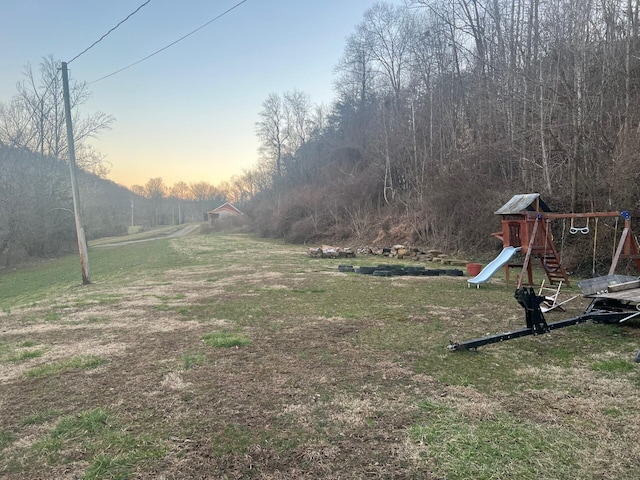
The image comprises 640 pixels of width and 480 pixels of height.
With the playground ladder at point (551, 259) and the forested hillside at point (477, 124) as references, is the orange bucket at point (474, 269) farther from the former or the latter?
the forested hillside at point (477, 124)

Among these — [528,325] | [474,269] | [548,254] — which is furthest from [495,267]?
[528,325]

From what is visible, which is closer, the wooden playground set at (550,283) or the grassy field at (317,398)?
the grassy field at (317,398)

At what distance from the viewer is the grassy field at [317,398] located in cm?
239

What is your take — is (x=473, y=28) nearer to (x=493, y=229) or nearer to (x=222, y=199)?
(x=493, y=229)

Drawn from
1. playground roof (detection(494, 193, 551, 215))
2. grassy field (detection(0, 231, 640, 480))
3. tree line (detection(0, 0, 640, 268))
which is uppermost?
tree line (detection(0, 0, 640, 268))

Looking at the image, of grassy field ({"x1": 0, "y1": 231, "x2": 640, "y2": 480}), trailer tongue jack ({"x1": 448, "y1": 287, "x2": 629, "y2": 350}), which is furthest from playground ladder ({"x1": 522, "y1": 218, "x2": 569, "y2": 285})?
trailer tongue jack ({"x1": 448, "y1": 287, "x2": 629, "y2": 350})

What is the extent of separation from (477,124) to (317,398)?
19.1 meters

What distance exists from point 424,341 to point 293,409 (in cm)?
238

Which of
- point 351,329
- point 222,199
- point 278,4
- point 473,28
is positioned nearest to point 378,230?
point 473,28

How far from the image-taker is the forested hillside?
36.5ft

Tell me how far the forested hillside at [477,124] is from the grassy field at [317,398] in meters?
8.16

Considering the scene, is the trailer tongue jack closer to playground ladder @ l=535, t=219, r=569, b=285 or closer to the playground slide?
the playground slide

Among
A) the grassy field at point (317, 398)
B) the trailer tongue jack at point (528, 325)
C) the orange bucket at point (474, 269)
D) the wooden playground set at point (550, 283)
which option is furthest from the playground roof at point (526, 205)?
the trailer tongue jack at point (528, 325)

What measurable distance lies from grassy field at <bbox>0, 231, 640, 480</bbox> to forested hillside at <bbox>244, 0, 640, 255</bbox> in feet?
26.8
